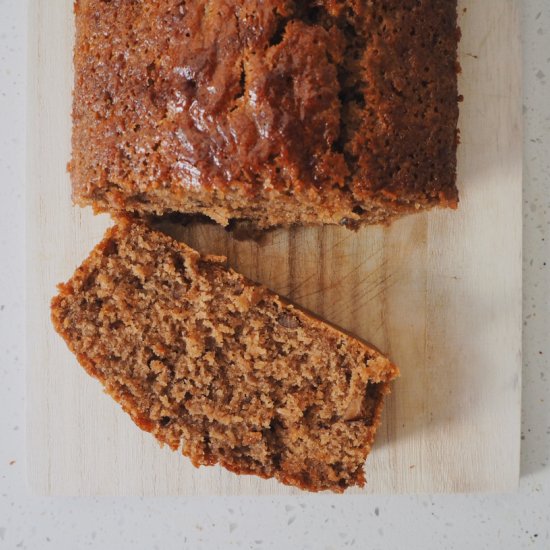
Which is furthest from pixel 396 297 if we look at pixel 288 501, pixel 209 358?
pixel 288 501

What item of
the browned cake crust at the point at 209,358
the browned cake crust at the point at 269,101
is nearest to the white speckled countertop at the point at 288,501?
the browned cake crust at the point at 209,358

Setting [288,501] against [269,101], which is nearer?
[269,101]

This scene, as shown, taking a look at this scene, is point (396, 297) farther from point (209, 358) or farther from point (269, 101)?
point (269, 101)

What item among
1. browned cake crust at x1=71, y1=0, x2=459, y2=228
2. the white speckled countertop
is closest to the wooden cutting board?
the white speckled countertop

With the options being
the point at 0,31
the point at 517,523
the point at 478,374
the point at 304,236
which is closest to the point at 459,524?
the point at 517,523

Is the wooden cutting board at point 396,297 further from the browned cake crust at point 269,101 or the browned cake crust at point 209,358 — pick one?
the browned cake crust at point 269,101

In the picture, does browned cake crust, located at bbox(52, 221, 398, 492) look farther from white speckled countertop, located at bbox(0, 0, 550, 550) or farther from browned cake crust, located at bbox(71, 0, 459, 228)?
white speckled countertop, located at bbox(0, 0, 550, 550)
